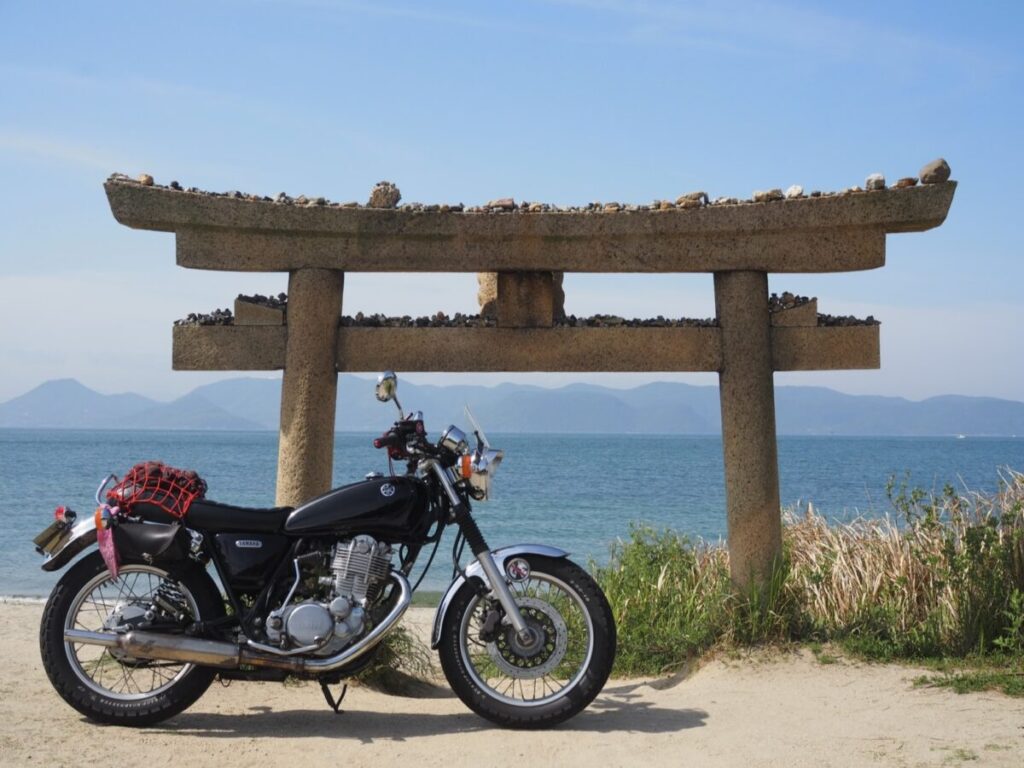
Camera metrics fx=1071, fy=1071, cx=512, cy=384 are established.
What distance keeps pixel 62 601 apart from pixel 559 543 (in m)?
16.4

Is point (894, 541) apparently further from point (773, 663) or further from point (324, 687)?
point (324, 687)

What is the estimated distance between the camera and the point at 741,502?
6.70 meters

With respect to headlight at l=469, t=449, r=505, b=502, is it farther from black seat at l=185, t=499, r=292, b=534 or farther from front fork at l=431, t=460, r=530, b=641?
black seat at l=185, t=499, r=292, b=534

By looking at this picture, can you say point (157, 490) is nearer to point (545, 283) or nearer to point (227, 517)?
point (227, 517)

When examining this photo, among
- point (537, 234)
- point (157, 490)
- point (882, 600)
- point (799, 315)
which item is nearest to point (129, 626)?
point (157, 490)

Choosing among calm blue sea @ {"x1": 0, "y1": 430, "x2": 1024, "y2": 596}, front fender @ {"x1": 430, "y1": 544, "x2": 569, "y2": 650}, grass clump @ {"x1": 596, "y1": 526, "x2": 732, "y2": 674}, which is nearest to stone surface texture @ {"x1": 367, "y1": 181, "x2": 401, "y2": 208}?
front fender @ {"x1": 430, "y1": 544, "x2": 569, "y2": 650}

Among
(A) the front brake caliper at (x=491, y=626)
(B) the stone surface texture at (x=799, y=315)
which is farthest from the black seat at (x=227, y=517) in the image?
(B) the stone surface texture at (x=799, y=315)

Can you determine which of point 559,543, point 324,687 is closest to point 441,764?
point 324,687

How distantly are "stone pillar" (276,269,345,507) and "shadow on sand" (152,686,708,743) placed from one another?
56.9 inches

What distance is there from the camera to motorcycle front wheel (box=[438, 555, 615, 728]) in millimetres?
5023

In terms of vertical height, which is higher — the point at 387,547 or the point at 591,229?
the point at 591,229

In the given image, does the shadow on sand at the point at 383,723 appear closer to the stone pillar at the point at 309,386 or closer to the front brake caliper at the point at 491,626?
the front brake caliper at the point at 491,626

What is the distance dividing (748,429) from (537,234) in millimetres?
1799

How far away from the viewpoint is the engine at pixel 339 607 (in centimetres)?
491
